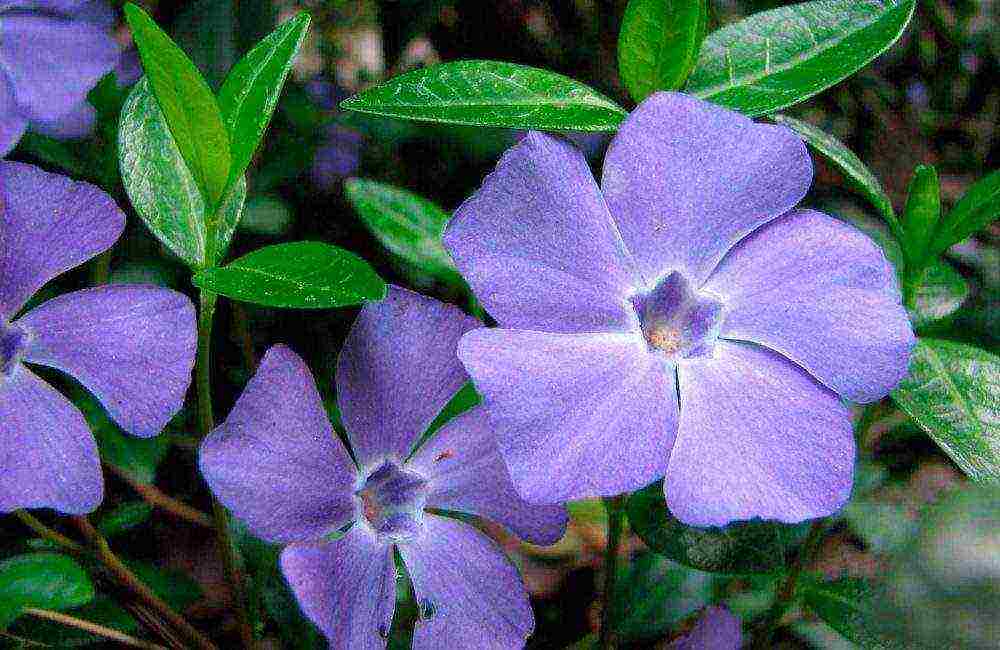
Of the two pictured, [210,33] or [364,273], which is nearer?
[364,273]

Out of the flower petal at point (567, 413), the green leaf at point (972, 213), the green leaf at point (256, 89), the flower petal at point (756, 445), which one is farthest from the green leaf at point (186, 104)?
the green leaf at point (972, 213)

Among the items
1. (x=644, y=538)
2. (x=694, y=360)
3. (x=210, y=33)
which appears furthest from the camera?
(x=210, y=33)

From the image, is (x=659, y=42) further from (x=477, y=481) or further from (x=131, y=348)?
(x=131, y=348)

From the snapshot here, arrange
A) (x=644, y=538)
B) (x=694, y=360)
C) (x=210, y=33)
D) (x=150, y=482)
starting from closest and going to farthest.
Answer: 1. (x=694, y=360)
2. (x=644, y=538)
3. (x=150, y=482)
4. (x=210, y=33)

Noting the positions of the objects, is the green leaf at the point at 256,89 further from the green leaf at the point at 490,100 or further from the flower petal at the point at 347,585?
→ the flower petal at the point at 347,585

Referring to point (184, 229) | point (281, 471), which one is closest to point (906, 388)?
point (281, 471)

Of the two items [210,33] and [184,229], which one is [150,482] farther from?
[210,33]

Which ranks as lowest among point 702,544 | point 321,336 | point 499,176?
point 321,336

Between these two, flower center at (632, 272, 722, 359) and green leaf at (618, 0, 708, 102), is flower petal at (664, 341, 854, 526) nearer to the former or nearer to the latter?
flower center at (632, 272, 722, 359)
